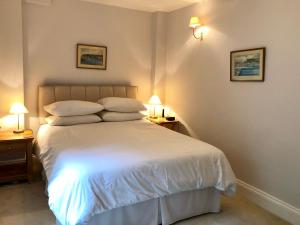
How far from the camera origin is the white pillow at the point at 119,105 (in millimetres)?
3812

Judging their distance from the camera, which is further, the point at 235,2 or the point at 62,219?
the point at 235,2

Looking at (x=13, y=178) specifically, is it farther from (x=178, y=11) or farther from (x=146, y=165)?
(x=178, y=11)

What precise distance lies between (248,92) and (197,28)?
52.9 inches

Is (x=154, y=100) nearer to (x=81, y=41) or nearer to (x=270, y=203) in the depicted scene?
(x=81, y=41)

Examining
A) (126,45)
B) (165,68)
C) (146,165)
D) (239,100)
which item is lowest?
(146,165)

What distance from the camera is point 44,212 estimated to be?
262 centimetres

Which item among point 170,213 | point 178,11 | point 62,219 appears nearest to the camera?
point 62,219

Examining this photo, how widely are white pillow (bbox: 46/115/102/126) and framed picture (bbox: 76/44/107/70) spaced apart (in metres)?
0.90

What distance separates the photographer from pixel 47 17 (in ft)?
12.3

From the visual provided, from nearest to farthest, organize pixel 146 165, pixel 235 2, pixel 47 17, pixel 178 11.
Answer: pixel 146 165
pixel 235 2
pixel 47 17
pixel 178 11

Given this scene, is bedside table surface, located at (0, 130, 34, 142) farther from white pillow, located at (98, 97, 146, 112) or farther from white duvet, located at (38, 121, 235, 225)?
white pillow, located at (98, 97, 146, 112)

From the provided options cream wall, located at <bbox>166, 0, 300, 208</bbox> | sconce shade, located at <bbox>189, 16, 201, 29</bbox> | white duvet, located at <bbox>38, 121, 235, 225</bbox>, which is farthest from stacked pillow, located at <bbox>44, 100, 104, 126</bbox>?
sconce shade, located at <bbox>189, 16, 201, 29</bbox>

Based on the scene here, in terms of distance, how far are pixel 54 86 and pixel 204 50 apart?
2196 mm

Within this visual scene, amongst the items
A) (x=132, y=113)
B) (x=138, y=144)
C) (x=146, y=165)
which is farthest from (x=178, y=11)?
(x=146, y=165)
